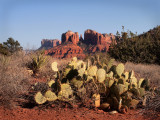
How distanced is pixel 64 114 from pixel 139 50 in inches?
435

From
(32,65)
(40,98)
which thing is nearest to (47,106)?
(40,98)

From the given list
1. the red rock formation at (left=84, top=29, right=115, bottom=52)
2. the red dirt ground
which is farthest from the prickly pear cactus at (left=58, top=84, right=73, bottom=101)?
the red rock formation at (left=84, top=29, right=115, bottom=52)

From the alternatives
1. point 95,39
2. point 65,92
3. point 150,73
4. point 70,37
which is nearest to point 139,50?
point 150,73

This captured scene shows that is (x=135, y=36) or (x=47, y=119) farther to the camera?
(x=135, y=36)

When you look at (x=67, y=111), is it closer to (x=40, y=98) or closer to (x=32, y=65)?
(x=40, y=98)

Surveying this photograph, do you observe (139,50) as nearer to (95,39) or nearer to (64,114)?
(64,114)

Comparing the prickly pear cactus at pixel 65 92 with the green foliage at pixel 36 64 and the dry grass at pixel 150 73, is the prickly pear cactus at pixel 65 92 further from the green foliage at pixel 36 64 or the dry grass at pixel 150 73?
the green foliage at pixel 36 64

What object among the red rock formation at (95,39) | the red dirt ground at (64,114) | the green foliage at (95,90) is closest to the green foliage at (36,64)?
the green foliage at (95,90)

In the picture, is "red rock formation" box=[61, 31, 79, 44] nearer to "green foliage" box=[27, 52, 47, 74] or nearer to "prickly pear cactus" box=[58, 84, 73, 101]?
"green foliage" box=[27, 52, 47, 74]

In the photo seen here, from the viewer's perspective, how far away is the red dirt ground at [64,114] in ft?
10.6

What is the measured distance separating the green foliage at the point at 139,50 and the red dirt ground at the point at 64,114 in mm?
10059

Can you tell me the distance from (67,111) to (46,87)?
120 cm

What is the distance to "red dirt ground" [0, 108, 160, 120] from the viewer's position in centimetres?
323

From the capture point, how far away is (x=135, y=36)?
14.2 m
